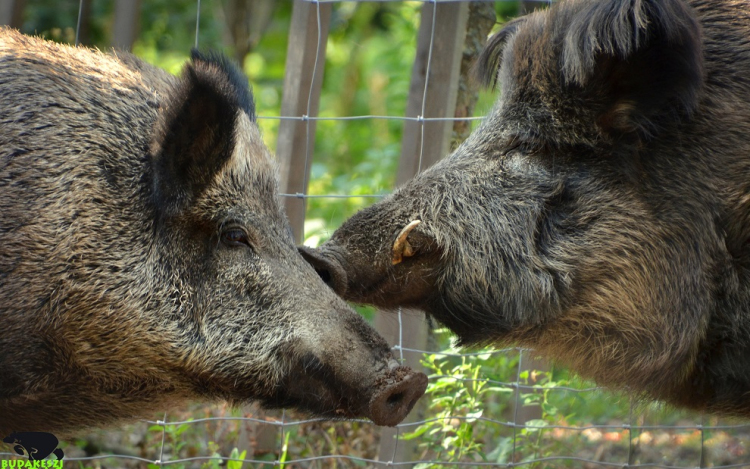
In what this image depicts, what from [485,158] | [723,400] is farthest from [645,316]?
[485,158]

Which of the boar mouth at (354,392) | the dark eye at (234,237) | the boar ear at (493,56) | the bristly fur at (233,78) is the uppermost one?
the boar ear at (493,56)

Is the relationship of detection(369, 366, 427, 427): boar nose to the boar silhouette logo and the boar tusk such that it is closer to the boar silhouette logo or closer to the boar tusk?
the boar tusk

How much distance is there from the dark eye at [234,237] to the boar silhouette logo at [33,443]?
45.2 inches

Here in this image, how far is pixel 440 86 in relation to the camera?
4.71 meters

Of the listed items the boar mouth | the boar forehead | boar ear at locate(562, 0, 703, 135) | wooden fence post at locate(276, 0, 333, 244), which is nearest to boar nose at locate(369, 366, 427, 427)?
the boar mouth

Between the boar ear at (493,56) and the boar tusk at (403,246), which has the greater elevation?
the boar ear at (493,56)

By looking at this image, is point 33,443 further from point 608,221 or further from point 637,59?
point 637,59

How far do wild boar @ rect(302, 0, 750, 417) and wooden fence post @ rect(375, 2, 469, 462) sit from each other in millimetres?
1138

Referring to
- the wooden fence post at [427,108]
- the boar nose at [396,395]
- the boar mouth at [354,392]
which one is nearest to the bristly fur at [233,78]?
the wooden fence post at [427,108]

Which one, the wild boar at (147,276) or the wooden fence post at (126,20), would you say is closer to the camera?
the wild boar at (147,276)

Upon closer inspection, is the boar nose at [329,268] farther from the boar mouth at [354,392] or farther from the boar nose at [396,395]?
Answer: the boar nose at [396,395]

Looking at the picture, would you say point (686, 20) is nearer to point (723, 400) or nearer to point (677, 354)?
point (677, 354)

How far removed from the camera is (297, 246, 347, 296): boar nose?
3338mm

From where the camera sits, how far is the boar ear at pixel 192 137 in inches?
135
